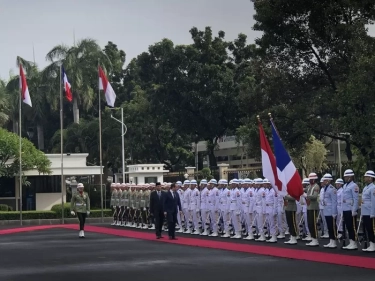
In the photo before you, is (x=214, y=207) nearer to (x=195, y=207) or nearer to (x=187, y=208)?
(x=195, y=207)

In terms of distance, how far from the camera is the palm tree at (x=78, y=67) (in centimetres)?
5453

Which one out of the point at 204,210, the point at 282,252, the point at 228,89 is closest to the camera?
the point at 282,252

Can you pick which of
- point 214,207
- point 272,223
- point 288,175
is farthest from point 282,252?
point 214,207

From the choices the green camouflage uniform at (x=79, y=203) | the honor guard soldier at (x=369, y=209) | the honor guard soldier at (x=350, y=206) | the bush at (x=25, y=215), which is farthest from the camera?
the bush at (x=25, y=215)

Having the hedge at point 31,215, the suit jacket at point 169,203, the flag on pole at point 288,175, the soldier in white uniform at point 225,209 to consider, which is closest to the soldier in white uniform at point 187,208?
the soldier in white uniform at point 225,209

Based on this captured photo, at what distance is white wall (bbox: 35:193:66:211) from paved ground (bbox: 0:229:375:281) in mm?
24917

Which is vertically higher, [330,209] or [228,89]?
[228,89]

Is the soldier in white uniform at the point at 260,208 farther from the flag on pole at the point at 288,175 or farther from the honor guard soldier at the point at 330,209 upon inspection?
the flag on pole at the point at 288,175

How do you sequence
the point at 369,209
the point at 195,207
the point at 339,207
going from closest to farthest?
the point at 369,209 < the point at 339,207 < the point at 195,207

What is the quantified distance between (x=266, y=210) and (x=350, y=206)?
4349 millimetres

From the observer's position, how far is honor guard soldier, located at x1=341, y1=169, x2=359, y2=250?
19.4m

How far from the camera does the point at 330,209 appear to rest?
20375 mm

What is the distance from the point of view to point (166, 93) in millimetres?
52594

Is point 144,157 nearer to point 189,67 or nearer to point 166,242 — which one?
point 189,67
